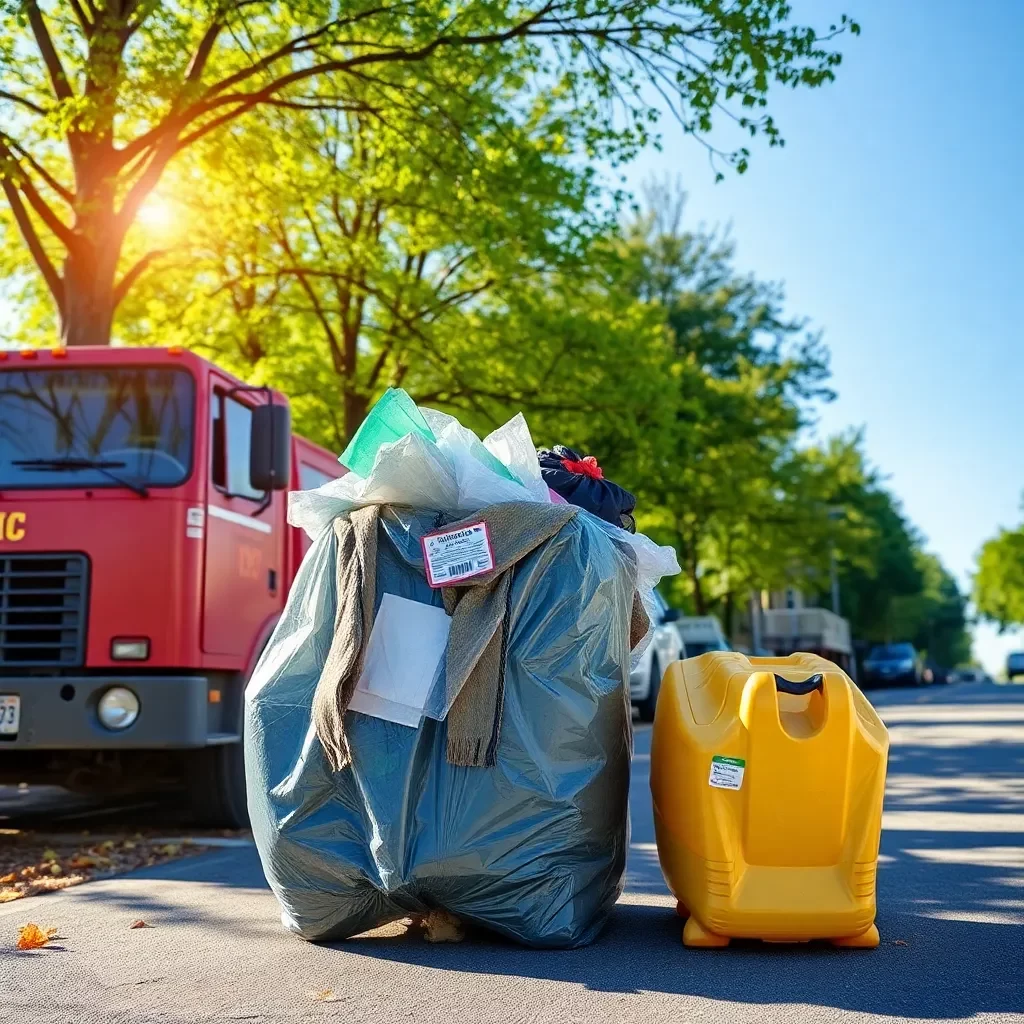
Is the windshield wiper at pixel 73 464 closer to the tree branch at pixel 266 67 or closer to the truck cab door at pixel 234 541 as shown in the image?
the truck cab door at pixel 234 541

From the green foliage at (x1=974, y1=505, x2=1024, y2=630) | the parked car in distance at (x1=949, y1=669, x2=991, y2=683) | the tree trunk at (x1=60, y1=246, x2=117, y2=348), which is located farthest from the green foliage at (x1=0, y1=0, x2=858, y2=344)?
the parked car in distance at (x1=949, y1=669, x2=991, y2=683)

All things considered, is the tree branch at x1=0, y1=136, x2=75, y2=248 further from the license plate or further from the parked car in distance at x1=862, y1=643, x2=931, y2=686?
the parked car in distance at x1=862, y1=643, x2=931, y2=686

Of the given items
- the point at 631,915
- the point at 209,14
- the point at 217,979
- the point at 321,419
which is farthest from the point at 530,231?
the point at 217,979

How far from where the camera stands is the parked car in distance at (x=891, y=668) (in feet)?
170

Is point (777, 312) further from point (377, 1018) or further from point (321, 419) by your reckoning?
point (377, 1018)

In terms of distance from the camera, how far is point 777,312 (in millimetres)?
37250

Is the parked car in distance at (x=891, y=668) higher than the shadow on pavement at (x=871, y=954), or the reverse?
the parked car in distance at (x=891, y=668)

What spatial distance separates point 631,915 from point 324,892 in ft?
4.28

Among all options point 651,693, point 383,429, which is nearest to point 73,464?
point 383,429

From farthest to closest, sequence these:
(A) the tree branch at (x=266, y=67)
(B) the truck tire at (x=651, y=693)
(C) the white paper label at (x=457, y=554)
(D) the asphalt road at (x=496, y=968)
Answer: (B) the truck tire at (x=651, y=693)
(A) the tree branch at (x=266, y=67)
(C) the white paper label at (x=457, y=554)
(D) the asphalt road at (x=496, y=968)

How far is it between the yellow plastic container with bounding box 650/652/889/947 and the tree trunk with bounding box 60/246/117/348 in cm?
923

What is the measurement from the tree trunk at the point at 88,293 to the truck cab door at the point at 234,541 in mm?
4634

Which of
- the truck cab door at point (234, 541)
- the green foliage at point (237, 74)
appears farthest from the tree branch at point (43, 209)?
the truck cab door at point (234, 541)

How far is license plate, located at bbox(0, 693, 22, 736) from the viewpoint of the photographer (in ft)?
23.1
